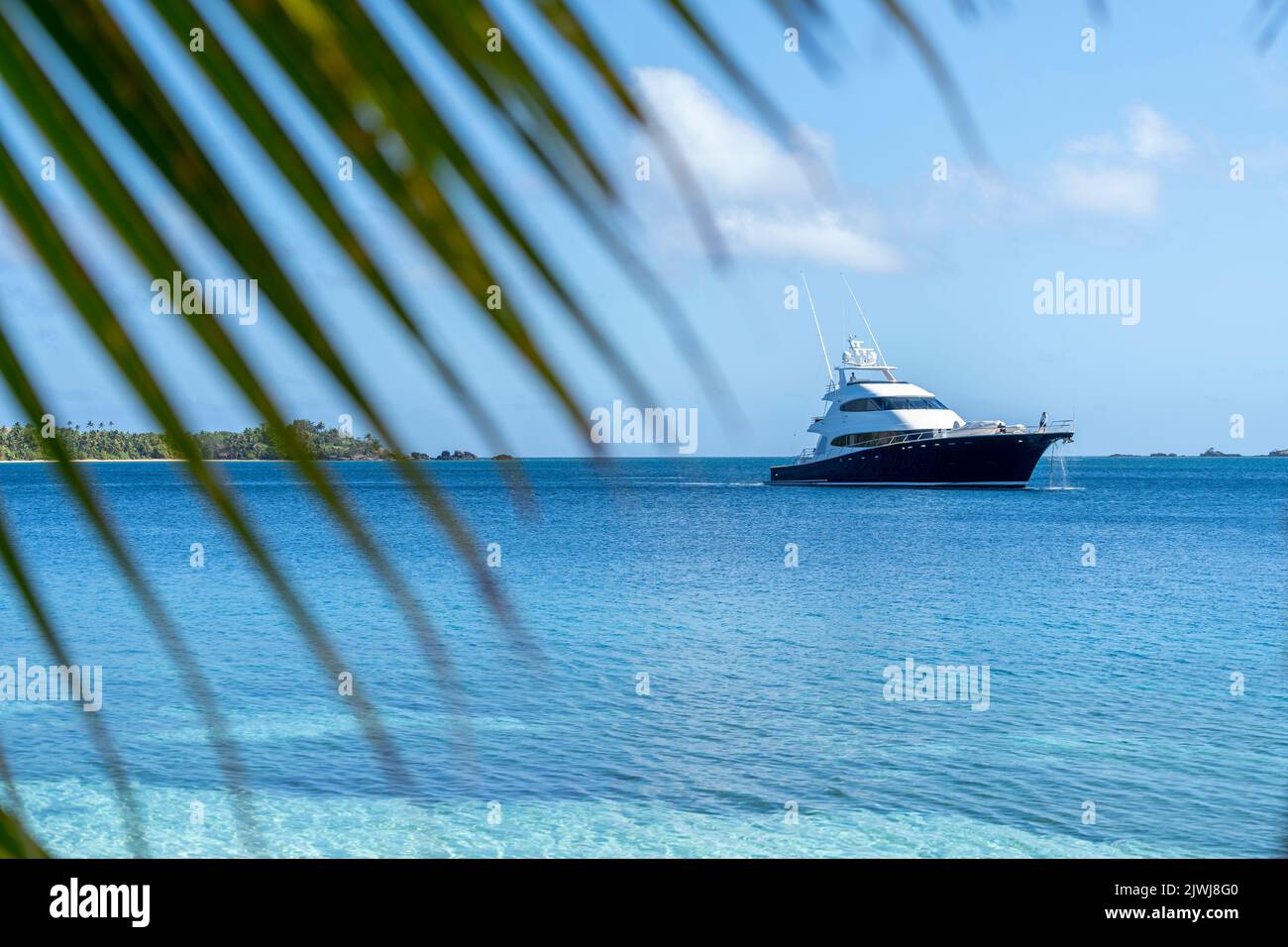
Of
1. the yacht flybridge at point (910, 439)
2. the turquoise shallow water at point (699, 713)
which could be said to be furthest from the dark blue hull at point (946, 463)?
the turquoise shallow water at point (699, 713)

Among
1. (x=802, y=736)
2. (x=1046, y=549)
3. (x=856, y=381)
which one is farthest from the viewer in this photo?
(x=856, y=381)

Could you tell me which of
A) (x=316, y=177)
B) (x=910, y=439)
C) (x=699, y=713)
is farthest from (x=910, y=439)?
(x=316, y=177)

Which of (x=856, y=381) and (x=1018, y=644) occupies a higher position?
(x=856, y=381)

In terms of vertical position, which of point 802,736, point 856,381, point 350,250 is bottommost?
point 802,736

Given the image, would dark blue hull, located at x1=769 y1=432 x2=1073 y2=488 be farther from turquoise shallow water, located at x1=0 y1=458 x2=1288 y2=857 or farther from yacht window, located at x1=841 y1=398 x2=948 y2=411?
turquoise shallow water, located at x1=0 y1=458 x2=1288 y2=857

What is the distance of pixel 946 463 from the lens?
177ft

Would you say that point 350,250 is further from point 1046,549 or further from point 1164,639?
point 1046,549

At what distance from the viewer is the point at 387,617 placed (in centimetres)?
2611

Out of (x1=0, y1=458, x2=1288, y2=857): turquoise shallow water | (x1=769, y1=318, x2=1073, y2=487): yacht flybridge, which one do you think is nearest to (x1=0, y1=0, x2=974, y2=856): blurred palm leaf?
(x1=0, y1=458, x2=1288, y2=857): turquoise shallow water

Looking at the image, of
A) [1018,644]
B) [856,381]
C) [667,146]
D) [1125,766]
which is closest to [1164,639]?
[1018,644]

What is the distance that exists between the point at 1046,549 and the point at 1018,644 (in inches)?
759

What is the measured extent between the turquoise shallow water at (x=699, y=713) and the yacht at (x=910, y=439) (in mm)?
15344

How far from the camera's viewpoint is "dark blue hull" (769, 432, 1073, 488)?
51.9 m

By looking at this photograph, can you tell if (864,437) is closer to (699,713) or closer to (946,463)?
(946,463)
